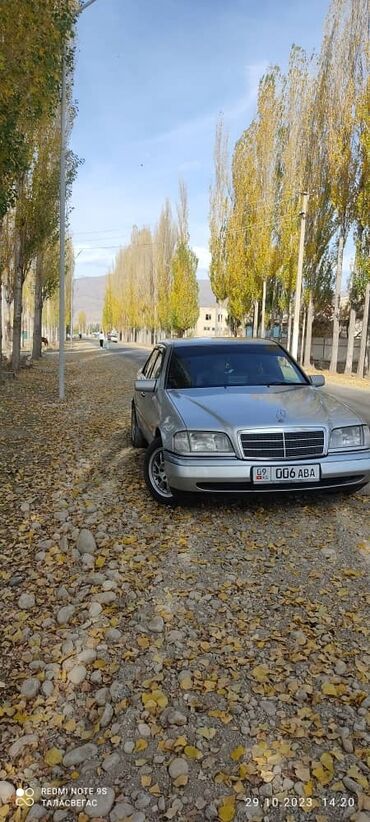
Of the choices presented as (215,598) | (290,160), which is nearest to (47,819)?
(215,598)

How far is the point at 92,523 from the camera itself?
4289 mm

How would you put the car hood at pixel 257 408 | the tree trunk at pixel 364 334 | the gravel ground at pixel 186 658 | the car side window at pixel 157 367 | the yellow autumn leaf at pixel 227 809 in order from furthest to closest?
the tree trunk at pixel 364 334, the car side window at pixel 157 367, the car hood at pixel 257 408, the gravel ground at pixel 186 658, the yellow autumn leaf at pixel 227 809

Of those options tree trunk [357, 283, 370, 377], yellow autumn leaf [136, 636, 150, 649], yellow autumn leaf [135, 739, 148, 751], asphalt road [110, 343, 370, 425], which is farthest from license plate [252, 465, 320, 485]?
tree trunk [357, 283, 370, 377]

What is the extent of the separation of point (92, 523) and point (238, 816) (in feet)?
9.07

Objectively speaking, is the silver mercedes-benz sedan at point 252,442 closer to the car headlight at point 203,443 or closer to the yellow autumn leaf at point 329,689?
the car headlight at point 203,443

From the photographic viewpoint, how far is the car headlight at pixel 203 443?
13.0ft

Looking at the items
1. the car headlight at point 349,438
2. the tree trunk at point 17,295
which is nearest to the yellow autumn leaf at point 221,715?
the car headlight at point 349,438

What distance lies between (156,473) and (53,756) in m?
2.76

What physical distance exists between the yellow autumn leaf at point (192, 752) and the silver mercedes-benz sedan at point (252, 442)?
6.76 feet

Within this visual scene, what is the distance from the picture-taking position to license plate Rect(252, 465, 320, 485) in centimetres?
389

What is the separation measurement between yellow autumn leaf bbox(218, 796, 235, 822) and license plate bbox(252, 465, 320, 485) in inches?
90.4

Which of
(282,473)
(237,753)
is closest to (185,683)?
(237,753)

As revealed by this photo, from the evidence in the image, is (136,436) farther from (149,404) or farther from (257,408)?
(257,408)

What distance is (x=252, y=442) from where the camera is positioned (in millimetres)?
3939
